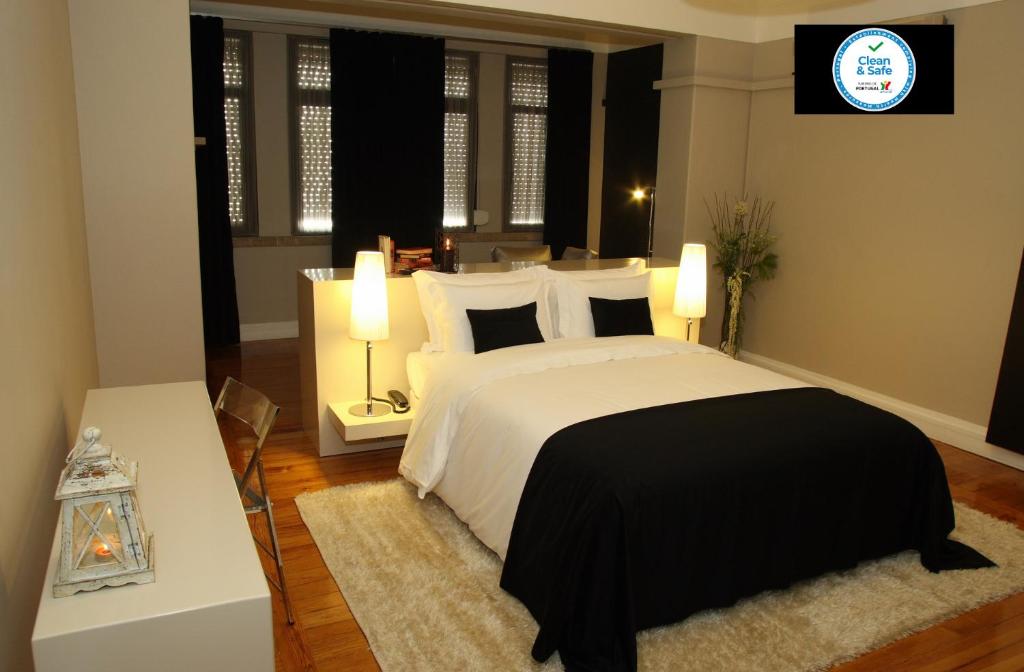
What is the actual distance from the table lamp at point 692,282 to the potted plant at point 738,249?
2.93 feet

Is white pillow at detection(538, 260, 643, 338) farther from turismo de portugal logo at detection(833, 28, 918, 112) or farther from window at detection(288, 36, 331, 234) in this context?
window at detection(288, 36, 331, 234)

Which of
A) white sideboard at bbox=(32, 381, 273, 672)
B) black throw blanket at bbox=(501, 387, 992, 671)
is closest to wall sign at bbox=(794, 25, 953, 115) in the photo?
black throw blanket at bbox=(501, 387, 992, 671)

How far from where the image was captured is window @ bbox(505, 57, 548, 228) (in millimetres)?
7598

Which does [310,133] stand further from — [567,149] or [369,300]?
[369,300]

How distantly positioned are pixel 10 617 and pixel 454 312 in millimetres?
2613

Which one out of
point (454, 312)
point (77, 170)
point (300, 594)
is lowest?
point (300, 594)

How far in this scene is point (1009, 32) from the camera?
4316 mm

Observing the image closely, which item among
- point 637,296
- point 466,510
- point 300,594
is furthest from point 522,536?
point 637,296

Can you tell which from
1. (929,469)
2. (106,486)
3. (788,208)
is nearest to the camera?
(106,486)

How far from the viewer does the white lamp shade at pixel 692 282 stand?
493cm

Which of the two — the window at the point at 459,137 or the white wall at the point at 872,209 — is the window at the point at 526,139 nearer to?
the window at the point at 459,137

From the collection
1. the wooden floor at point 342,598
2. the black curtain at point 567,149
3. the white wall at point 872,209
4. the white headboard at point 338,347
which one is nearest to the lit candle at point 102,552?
the wooden floor at point 342,598

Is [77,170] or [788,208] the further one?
[788,208]

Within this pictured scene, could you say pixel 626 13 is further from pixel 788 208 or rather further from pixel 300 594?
pixel 300 594
